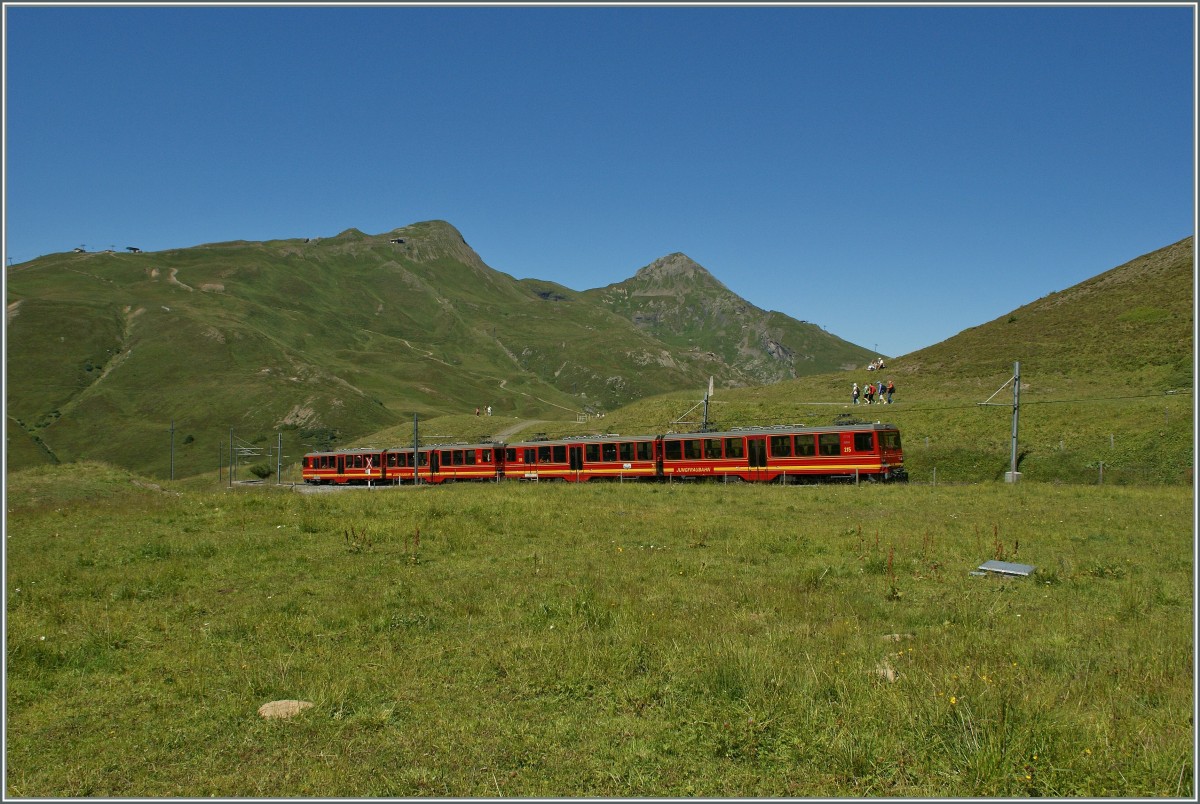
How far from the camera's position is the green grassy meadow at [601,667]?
19.4 ft

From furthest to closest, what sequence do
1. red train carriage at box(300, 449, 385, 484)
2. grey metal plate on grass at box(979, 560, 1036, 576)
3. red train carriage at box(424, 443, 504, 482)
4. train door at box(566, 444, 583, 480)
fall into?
red train carriage at box(300, 449, 385, 484) → red train carriage at box(424, 443, 504, 482) → train door at box(566, 444, 583, 480) → grey metal plate on grass at box(979, 560, 1036, 576)

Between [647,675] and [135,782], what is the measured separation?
4.93 m

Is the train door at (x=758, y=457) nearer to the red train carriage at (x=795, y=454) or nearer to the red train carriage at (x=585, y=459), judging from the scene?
the red train carriage at (x=795, y=454)

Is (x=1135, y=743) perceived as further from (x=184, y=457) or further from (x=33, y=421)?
(x=33, y=421)

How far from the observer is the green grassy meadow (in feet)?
19.4

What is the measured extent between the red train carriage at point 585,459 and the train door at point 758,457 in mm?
6550

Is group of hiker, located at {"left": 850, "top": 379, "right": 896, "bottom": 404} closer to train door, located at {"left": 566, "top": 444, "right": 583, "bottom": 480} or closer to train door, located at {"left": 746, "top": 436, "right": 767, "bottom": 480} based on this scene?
train door, located at {"left": 746, "top": 436, "right": 767, "bottom": 480}

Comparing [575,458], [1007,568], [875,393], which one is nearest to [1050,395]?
[875,393]

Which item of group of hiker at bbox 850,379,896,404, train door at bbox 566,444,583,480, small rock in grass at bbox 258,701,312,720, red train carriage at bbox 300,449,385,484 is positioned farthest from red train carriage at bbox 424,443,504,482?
small rock in grass at bbox 258,701,312,720

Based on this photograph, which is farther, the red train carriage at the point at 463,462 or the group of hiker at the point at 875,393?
the group of hiker at the point at 875,393

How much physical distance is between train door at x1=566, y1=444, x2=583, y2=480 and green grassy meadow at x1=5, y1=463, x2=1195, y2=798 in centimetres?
2971

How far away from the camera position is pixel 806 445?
39.2 metres

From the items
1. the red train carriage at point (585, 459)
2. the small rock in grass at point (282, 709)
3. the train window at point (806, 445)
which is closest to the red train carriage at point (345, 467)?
the red train carriage at point (585, 459)

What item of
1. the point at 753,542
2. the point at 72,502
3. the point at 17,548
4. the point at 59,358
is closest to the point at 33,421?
the point at 59,358
